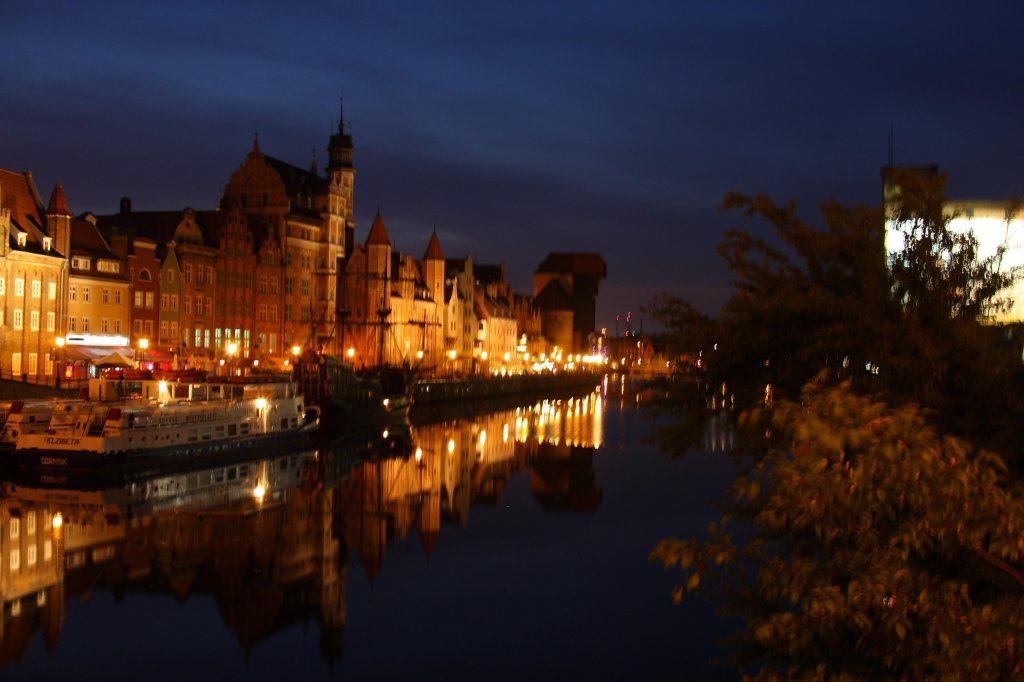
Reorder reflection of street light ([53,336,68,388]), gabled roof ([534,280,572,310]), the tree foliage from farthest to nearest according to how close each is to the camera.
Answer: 1. gabled roof ([534,280,572,310])
2. reflection of street light ([53,336,68,388])
3. the tree foliage

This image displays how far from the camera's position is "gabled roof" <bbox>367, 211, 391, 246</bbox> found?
10067 cm

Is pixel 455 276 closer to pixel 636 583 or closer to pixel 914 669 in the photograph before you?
pixel 636 583

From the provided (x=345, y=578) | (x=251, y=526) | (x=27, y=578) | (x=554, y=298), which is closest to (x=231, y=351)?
(x=251, y=526)

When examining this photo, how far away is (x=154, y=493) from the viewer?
3803cm

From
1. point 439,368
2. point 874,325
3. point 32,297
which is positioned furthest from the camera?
point 439,368

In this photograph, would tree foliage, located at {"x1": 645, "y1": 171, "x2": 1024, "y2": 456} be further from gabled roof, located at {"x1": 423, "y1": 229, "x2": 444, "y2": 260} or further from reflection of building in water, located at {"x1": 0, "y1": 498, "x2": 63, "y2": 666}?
gabled roof, located at {"x1": 423, "y1": 229, "x2": 444, "y2": 260}

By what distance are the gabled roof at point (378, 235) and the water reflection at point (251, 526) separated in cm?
4448

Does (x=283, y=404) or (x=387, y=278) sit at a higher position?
(x=387, y=278)

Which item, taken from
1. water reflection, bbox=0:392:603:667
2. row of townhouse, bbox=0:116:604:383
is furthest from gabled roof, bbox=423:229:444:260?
water reflection, bbox=0:392:603:667

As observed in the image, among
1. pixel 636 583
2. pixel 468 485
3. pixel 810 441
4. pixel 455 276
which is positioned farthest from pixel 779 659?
pixel 455 276

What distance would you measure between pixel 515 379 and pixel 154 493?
8787 cm

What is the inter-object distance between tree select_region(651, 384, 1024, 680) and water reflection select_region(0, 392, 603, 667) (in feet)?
49.2

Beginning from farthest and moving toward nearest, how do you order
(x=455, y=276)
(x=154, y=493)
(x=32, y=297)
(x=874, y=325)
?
(x=455, y=276), (x=32, y=297), (x=154, y=493), (x=874, y=325)

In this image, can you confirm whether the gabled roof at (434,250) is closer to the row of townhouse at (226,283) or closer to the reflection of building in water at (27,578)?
the row of townhouse at (226,283)
